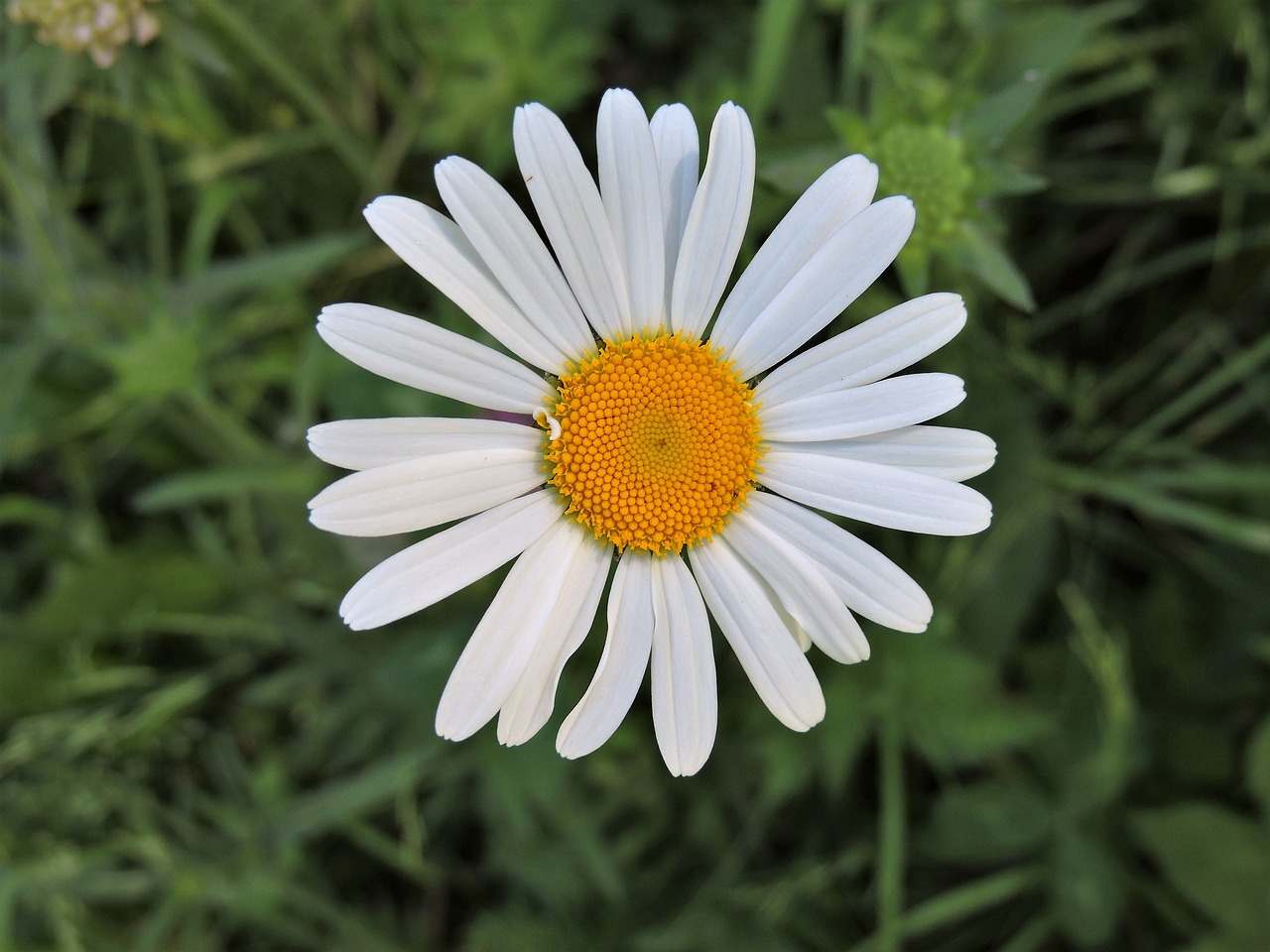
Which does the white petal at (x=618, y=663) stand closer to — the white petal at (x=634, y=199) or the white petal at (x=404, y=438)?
the white petal at (x=404, y=438)

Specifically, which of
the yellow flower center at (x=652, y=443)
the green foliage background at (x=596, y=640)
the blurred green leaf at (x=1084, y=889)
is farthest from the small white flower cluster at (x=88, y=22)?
the blurred green leaf at (x=1084, y=889)

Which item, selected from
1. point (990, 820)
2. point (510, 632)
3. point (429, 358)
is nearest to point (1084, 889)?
point (990, 820)

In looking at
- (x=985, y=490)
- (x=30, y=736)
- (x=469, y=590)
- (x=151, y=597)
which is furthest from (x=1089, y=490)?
(x=30, y=736)

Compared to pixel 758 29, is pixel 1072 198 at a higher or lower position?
lower

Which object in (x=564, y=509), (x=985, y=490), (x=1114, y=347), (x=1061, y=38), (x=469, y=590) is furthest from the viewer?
(x=1114, y=347)

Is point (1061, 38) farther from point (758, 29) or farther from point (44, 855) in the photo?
point (44, 855)

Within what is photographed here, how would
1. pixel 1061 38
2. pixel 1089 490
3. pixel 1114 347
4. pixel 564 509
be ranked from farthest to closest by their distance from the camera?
pixel 1114 347 < pixel 1089 490 < pixel 1061 38 < pixel 564 509

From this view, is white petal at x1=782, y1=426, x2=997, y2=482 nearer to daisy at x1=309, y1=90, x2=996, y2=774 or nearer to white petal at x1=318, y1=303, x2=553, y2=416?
daisy at x1=309, y1=90, x2=996, y2=774
